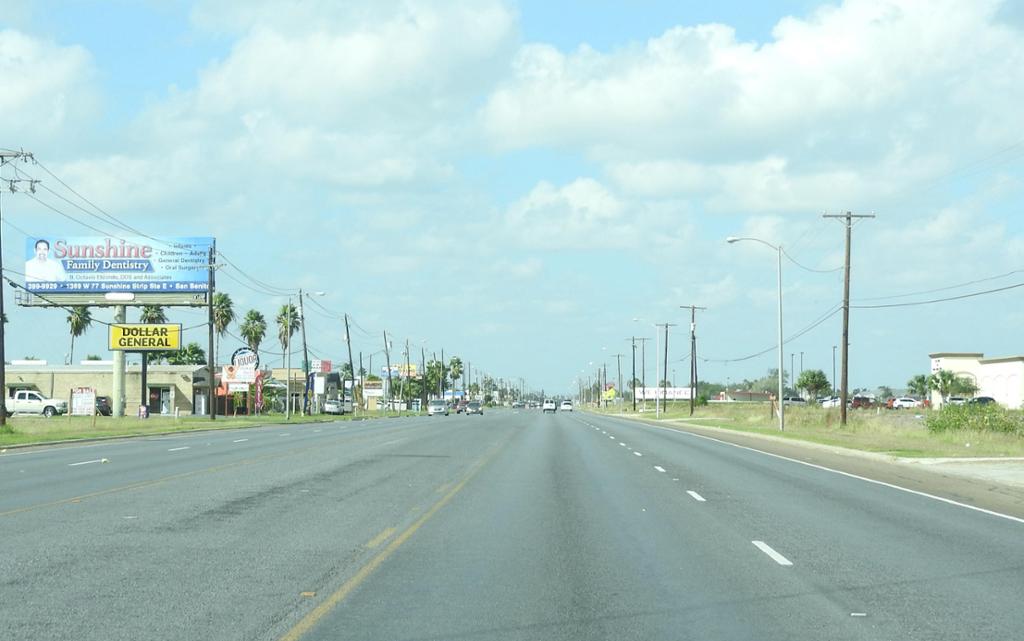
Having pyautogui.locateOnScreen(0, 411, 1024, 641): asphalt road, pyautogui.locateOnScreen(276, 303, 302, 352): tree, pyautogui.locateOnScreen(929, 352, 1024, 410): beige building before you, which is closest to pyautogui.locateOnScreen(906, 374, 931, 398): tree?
pyautogui.locateOnScreen(929, 352, 1024, 410): beige building

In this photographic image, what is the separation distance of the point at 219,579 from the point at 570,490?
37.8ft

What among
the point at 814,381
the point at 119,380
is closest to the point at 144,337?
the point at 119,380

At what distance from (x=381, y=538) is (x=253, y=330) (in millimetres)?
112252

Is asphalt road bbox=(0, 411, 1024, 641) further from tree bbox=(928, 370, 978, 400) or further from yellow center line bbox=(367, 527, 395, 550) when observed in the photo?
tree bbox=(928, 370, 978, 400)

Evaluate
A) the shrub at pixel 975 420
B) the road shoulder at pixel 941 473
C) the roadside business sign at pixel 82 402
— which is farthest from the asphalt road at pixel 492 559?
the roadside business sign at pixel 82 402

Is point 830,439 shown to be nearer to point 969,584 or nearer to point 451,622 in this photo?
point 969,584

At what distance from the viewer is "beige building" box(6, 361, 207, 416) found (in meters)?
103

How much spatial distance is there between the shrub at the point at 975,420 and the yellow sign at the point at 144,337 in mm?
52490

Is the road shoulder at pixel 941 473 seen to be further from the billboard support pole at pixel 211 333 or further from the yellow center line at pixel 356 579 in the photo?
the billboard support pole at pixel 211 333

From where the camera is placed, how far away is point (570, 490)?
864 inches

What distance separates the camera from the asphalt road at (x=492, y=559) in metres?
9.25

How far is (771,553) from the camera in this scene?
13.4 meters

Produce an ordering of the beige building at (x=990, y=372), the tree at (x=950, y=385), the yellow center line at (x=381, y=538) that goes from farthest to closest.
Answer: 1. the tree at (x=950, y=385)
2. the beige building at (x=990, y=372)
3. the yellow center line at (x=381, y=538)

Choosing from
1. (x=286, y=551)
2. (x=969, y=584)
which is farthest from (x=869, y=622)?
(x=286, y=551)
